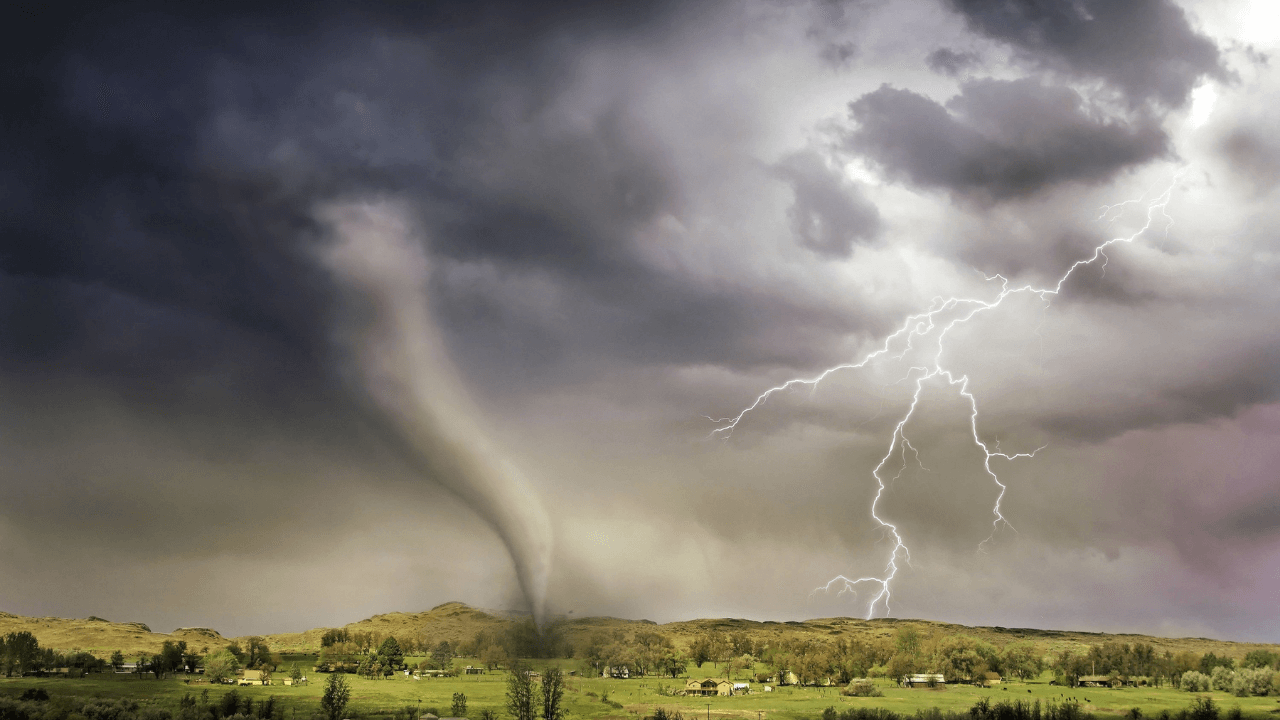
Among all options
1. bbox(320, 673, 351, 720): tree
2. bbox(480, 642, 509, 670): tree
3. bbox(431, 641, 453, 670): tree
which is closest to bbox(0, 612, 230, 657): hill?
bbox(431, 641, 453, 670): tree

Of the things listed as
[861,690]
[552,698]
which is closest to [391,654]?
[552,698]

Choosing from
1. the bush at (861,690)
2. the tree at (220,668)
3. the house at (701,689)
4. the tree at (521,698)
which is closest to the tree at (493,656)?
the house at (701,689)

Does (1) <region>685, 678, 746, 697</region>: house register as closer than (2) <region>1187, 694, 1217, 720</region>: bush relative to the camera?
No

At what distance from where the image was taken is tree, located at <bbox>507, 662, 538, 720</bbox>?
84.4m

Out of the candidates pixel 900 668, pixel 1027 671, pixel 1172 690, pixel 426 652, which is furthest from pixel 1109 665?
pixel 426 652

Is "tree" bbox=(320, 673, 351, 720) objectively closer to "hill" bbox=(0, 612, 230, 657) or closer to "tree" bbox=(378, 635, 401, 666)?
"tree" bbox=(378, 635, 401, 666)

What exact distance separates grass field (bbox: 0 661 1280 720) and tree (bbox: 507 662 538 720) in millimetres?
1770

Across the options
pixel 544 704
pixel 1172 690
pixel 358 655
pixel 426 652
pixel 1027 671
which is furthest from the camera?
pixel 426 652

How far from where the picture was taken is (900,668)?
452ft

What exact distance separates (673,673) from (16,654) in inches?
4234

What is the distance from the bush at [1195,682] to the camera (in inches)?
4392

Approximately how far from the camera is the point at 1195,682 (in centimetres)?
11375

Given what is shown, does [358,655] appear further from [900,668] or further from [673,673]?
[900,668]

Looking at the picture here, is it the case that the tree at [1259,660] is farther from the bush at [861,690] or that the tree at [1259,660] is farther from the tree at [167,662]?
the tree at [167,662]
